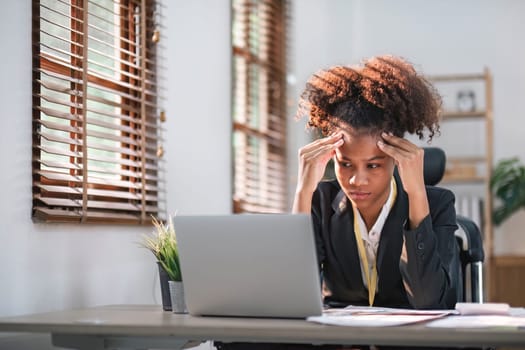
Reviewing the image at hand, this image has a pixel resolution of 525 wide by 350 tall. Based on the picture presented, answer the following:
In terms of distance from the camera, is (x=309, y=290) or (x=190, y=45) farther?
(x=190, y=45)

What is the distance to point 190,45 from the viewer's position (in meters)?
3.75

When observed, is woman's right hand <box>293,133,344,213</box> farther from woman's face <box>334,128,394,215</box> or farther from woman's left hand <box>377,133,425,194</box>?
woman's left hand <box>377,133,425,194</box>

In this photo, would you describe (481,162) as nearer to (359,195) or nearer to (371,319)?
(359,195)

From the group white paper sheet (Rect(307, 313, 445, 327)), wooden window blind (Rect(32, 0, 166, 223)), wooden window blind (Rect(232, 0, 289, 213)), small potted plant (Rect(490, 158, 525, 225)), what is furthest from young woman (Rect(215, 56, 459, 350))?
small potted plant (Rect(490, 158, 525, 225))

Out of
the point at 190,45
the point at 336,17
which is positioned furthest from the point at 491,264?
the point at 190,45

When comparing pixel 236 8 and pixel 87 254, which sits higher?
pixel 236 8

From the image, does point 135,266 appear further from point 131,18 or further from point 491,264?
point 491,264

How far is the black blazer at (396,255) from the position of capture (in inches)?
90.5

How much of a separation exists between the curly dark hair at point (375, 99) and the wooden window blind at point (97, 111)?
735 mm

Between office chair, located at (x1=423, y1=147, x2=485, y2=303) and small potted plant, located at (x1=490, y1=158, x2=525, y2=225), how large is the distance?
9.16ft

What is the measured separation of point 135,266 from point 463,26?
11.2ft

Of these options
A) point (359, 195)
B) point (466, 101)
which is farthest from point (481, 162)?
point (359, 195)

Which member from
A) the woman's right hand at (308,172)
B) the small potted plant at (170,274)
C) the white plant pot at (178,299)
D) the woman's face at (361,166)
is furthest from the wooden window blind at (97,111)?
the woman's face at (361,166)

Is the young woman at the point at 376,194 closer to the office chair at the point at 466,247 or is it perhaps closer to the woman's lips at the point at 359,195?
the woman's lips at the point at 359,195
